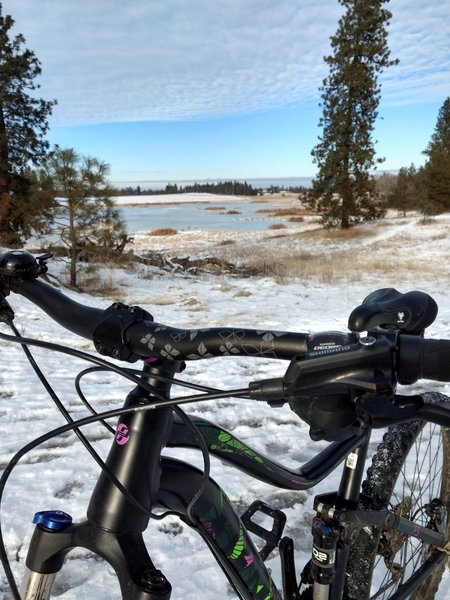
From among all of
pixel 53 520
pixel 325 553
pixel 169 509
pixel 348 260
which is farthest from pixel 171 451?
pixel 348 260

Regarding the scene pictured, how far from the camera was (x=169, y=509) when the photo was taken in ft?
3.97

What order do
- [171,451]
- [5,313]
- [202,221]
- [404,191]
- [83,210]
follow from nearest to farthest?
[5,313]
[171,451]
[83,210]
[404,191]
[202,221]

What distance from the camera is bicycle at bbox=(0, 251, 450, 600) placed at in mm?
871

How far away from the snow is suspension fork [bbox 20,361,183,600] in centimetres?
128

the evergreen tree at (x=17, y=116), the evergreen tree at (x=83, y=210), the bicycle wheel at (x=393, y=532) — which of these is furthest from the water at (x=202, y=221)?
the bicycle wheel at (x=393, y=532)

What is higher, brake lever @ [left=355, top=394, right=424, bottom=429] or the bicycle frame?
brake lever @ [left=355, top=394, right=424, bottom=429]

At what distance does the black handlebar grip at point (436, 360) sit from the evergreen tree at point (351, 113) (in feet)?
96.1

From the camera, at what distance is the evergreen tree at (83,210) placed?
955 centimetres

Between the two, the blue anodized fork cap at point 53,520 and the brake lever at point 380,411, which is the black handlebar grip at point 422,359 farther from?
the blue anodized fork cap at point 53,520

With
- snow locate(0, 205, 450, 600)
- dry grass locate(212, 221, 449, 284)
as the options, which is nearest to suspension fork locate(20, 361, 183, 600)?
snow locate(0, 205, 450, 600)

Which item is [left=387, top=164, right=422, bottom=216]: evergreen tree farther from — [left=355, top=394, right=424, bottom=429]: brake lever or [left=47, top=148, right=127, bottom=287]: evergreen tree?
[left=355, top=394, right=424, bottom=429]: brake lever

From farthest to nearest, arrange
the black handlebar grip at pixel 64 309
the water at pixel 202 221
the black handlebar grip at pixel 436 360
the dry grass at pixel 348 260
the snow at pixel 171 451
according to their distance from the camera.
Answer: the water at pixel 202 221 < the dry grass at pixel 348 260 < the snow at pixel 171 451 < the black handlebar grip at pixel 64 309 < the black handlebar grip at pixel 436 360

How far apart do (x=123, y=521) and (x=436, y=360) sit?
71 centimetres

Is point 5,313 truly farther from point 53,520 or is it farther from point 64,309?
point 53,520
